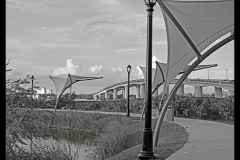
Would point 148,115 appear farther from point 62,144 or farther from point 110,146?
point 110,146

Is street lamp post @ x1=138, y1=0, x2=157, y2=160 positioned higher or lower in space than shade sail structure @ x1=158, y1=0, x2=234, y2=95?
lower

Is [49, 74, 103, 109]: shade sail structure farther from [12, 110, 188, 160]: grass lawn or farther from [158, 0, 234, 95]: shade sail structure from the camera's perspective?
[158, 0, 234, 95]: shade sail structure

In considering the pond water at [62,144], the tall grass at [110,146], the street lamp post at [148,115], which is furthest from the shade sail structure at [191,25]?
the pond water at [62,144]

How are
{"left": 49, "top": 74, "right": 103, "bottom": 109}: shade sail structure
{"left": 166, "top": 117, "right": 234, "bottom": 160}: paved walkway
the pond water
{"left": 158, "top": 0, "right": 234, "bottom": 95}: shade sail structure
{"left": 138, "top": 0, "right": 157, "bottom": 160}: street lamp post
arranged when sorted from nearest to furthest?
{"left": 138, "top": 0, "right": 157, "bottom": 160}: street lamp post < {"left": 166, "top": 117, "right": 234, "bottom": 160}: paved walkway < the pond water < {"left": 158, "top": 0, "right": 234, "bottom": 95}: shade sail structure < {"left": 49, "top": 74, "right": 103, "bottom": 109}: shade sail structure

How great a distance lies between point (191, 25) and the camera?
1105cm

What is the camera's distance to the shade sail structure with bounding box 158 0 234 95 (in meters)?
10.4

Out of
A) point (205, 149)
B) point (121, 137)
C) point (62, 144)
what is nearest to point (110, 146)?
point (121, 137)

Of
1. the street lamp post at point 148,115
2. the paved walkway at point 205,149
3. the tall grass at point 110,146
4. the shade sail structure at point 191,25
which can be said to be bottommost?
the tall grass at point 110,146

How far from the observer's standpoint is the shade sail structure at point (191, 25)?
10.4 m

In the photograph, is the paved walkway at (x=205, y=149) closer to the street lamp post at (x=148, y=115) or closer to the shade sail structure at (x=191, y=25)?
the street lamp post at (x=148, y=115)

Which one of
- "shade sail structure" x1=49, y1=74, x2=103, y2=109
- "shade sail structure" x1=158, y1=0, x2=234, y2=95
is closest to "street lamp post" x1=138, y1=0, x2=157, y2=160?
"shade sail structure" x1=158, y1=0, x2=234, y2=95

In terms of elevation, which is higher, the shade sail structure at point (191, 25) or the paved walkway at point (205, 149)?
the shade sail structure at point (191, 25)

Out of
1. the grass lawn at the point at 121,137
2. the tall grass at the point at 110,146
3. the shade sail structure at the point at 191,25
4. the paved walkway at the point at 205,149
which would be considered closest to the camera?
the paved walkway at the point at 205,149
